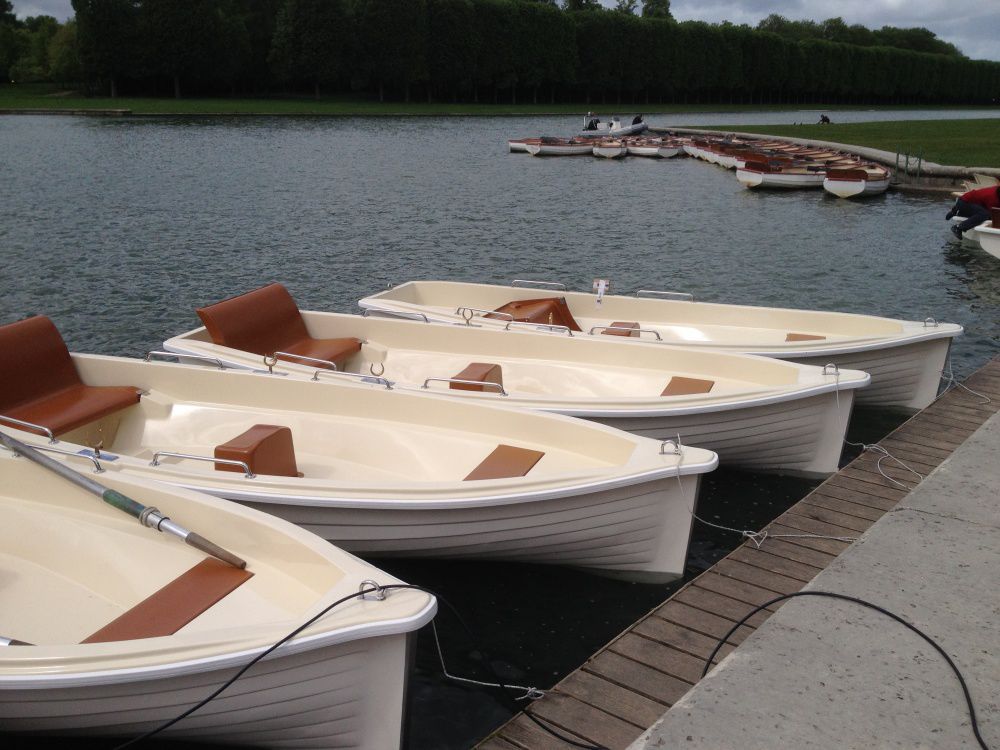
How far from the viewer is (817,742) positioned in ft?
11.8

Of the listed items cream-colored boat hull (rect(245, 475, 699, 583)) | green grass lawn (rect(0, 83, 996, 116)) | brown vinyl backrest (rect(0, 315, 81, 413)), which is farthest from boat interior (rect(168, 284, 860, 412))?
green grass lawn (rect(0, 83, 996, 116))

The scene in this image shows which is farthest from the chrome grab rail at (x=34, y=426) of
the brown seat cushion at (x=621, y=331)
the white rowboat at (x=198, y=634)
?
the brown seat cushion at (x=621, y=331)

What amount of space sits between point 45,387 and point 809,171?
3084cm

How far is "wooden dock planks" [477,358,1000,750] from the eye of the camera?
4734 mm

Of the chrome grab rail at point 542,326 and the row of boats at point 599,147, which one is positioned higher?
the row of boats at point 599,147

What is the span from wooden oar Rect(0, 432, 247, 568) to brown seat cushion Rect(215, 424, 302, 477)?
843 millimetres

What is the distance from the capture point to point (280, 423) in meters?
7.97

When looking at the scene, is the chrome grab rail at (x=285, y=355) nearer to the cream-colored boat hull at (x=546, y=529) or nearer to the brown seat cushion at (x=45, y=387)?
→ the brown seat cushion at (x=45, y=387)

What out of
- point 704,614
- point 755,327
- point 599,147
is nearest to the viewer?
point 704,614

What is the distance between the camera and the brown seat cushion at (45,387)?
A: 745cm

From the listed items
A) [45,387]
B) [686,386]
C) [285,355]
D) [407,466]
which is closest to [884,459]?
[686,386]

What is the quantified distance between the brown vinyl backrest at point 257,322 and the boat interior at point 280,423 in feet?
3.07

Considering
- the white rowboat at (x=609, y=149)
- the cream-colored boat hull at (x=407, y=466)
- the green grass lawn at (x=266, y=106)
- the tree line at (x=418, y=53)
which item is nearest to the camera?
the cream-colored boat hull at (x=407, y=466)

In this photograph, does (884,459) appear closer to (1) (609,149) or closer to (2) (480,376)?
(2) (480,376)
